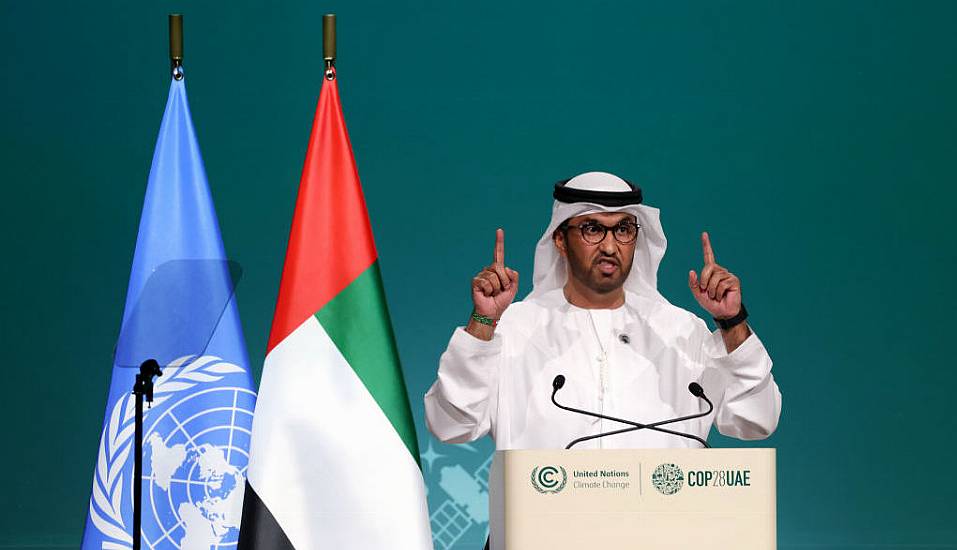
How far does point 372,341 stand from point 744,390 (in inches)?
34.1

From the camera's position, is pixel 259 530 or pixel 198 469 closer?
pixel 259 530

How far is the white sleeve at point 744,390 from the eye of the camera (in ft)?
8.82

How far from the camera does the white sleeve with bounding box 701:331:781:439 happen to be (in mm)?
2689

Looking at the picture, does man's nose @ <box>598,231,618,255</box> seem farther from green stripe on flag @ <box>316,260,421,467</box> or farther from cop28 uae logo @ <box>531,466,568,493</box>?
cop28 uae logo @ <box>531,466,568,493</box>

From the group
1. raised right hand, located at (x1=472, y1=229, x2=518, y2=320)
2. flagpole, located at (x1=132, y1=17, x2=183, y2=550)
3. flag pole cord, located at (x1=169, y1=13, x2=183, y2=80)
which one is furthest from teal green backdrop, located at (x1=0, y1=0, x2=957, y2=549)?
flagpole, located at (x1=132, y1=17, x2=183, y2=550)

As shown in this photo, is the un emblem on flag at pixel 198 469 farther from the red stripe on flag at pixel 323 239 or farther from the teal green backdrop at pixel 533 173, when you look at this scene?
the teal green backdrop at pixel 533 173

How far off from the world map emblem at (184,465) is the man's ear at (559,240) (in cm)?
89

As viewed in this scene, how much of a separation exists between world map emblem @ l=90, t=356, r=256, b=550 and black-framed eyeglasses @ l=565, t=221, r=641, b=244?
3.12 feet

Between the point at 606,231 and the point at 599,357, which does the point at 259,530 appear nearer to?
the point at 599,357

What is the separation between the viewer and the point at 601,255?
3006 millimetres

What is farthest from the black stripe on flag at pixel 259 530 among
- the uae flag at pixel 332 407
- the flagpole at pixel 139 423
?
the flagpole at pixel 139 423

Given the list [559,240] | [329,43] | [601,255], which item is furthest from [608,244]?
[329,43]

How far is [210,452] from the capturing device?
2.96 m

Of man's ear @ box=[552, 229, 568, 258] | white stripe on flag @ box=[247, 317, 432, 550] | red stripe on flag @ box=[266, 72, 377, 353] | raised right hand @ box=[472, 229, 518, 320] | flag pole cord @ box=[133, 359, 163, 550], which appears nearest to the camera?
flag pole cord @ box=[133, 359, 163, 550]
